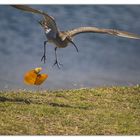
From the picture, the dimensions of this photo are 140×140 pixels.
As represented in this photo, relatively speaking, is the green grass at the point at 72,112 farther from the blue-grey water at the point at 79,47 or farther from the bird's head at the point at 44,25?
the bird's head at the point at 44,25

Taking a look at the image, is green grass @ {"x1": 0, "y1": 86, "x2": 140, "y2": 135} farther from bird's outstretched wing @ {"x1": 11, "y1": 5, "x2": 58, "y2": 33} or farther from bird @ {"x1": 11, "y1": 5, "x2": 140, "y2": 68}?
bird's outstretched wing @ {"x1": 11, "y1": 5, "x2": 58, "y2": 33}

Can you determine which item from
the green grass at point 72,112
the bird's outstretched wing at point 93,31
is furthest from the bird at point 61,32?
the green grass at point 72,112

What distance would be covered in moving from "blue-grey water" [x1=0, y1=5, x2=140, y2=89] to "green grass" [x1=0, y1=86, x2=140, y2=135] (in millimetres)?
157

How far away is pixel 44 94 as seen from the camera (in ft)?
13.7

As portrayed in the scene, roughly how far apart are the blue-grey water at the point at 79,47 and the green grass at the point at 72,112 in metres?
0.16

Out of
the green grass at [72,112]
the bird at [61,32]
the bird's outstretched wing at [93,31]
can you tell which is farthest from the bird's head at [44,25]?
the green grass at [72,112]

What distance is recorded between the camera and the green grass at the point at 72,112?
12.6 feet

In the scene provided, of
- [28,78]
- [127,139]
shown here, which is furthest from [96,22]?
[127,139]

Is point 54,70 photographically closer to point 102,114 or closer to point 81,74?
point 81,74

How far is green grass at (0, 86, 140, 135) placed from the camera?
12.6 feet

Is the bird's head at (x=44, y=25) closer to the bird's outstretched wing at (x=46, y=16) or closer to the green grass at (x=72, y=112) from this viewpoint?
the bird's outstretched wing at (x=46, y=16)

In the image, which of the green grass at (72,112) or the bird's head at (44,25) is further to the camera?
the bird's head at (44,25)

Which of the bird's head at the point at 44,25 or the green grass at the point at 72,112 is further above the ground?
the bird's head at the point at 44,25

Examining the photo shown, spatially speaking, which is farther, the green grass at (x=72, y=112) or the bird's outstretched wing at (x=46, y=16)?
the bird's outstretched wing at (x=46, y=16)
